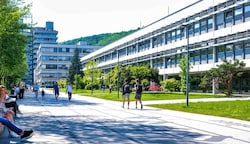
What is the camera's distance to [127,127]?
12.9 m

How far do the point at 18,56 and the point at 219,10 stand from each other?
2523 centimetres

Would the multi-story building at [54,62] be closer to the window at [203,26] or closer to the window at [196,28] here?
the window at [196,28]

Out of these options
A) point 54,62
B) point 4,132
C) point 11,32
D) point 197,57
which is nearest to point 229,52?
point 197,57

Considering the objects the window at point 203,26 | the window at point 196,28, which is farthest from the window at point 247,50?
the window at point 196,28

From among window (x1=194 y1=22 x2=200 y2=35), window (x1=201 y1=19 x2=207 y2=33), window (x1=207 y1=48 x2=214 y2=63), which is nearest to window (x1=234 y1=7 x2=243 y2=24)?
window (x1=207 y1=48 x2=214 y2=63)

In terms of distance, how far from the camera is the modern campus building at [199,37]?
44.5 metres

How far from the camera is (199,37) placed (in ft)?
174

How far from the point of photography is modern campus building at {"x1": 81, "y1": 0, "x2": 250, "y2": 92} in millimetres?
44469

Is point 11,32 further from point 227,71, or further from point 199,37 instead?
point 199,37

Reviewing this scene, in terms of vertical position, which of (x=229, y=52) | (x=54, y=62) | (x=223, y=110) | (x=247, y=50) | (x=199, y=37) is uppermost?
(x=54, y=62)

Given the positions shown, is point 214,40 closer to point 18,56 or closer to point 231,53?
point 231,53

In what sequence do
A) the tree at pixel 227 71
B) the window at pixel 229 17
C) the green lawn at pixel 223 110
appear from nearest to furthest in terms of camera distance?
the green lawn at pixel 223 110 → the tree at pixel 227 71 → the window at pixel 229 17

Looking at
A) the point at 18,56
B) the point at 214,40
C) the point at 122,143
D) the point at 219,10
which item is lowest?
the point at 122,143

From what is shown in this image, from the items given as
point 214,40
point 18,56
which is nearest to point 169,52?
point 214,40
